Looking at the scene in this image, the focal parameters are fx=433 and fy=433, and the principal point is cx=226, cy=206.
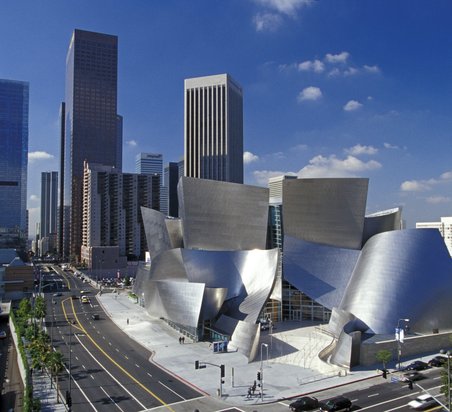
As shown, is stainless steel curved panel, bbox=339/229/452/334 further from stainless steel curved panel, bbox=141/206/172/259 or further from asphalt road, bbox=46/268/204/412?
stainless steel curved panel, bbox=141/206/172/259

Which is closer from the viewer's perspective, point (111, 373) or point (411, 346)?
point (111, 373)

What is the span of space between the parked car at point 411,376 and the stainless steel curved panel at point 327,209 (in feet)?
83.6

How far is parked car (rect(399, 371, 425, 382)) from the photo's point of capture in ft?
116

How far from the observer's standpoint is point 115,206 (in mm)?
177000

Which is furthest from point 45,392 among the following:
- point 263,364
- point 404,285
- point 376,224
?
point 376,224

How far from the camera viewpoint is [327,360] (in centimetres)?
4103

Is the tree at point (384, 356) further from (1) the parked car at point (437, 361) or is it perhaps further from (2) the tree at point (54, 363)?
(2) the tree at point (54, 363)

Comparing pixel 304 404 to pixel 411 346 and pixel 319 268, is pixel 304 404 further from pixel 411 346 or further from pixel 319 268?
pixel 319 268

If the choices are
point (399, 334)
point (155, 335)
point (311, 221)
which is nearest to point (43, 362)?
point (155, 335)

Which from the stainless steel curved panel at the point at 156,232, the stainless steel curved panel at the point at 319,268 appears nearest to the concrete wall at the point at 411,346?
the stainless steel curved panel at the point at 319,268

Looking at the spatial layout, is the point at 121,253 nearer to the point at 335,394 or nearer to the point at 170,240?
the point at 170,240

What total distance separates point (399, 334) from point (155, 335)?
29051 mm

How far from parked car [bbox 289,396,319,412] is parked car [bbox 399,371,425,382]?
10.1m

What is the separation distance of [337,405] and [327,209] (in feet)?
114
